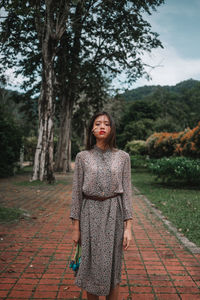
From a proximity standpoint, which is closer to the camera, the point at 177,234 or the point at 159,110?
the point at 177,234

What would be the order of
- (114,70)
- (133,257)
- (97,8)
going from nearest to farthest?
(133,257), (97,8), (114,70)

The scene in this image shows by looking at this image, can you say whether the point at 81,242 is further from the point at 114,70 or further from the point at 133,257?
the point at 114,70

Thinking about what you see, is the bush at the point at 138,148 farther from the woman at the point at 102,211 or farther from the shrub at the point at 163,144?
the woman at the point at 102,211

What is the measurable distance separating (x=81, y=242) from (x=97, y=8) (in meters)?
14.3

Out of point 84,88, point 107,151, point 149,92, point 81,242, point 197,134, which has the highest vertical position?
point 149,92

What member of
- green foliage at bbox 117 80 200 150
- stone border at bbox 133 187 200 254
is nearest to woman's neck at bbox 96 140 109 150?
stone border at bbox 133 187 200 254

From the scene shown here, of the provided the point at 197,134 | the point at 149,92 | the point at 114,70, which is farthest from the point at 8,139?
the point at 149,92

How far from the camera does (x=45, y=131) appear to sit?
40.9ft

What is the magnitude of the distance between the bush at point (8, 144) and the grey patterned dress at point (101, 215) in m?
12.2

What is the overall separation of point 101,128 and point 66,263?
2.32 m

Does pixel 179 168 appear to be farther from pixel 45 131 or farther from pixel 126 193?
pixel 126 193

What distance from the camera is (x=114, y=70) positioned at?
59.2 feet

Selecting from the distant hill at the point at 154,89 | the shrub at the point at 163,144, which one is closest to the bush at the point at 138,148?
the shrub at the point at 163,144

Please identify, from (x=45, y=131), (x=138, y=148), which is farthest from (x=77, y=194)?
(x=138, y=148)
